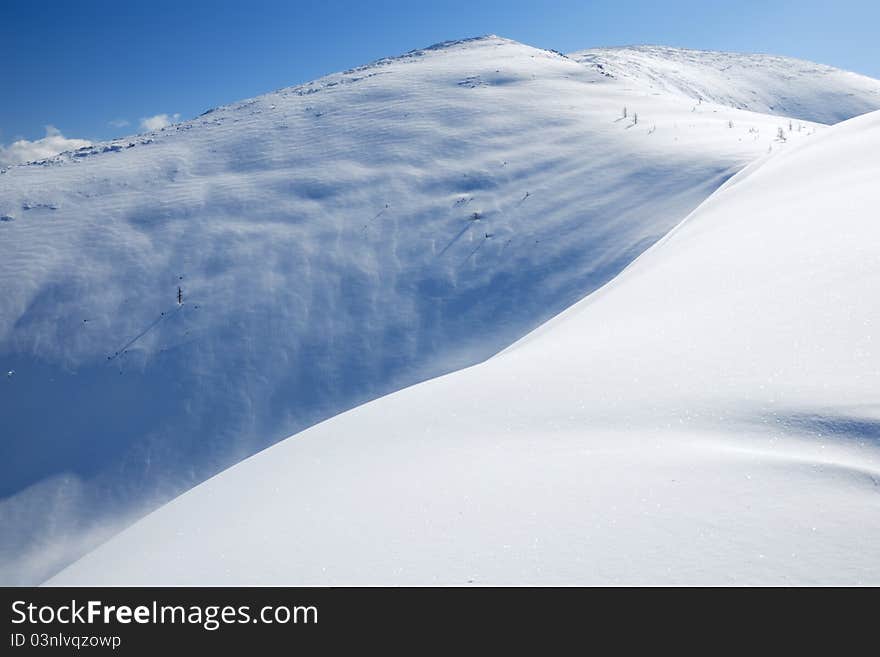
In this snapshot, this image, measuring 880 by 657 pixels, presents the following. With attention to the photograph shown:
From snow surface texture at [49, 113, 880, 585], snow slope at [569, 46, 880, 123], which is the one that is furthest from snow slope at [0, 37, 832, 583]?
snow slope at [569, 46, 880, 123]

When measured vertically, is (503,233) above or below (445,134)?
below

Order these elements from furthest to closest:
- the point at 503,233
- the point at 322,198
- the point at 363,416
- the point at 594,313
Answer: the point at 322,198 < the point at 503,233 < the point at 594,313 < the point at 363,416

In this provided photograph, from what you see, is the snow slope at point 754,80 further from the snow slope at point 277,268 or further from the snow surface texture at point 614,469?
the snow surface texture at point 614,469

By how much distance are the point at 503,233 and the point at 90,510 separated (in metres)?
8.40

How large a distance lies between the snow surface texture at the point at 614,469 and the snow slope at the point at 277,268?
5.17m

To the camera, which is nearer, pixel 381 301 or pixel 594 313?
pixel 594 313

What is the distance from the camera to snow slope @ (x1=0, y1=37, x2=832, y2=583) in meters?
8.38

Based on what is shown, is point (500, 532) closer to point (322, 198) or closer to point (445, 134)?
point (322, 198)

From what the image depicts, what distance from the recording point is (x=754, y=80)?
42.5 meters

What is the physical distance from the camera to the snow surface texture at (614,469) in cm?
174

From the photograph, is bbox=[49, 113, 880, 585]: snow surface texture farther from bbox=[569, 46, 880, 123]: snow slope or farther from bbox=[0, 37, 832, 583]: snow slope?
bbox=[569, 46, 880, 123]: snow slope

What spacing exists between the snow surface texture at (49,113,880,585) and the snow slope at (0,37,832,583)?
204 inches
